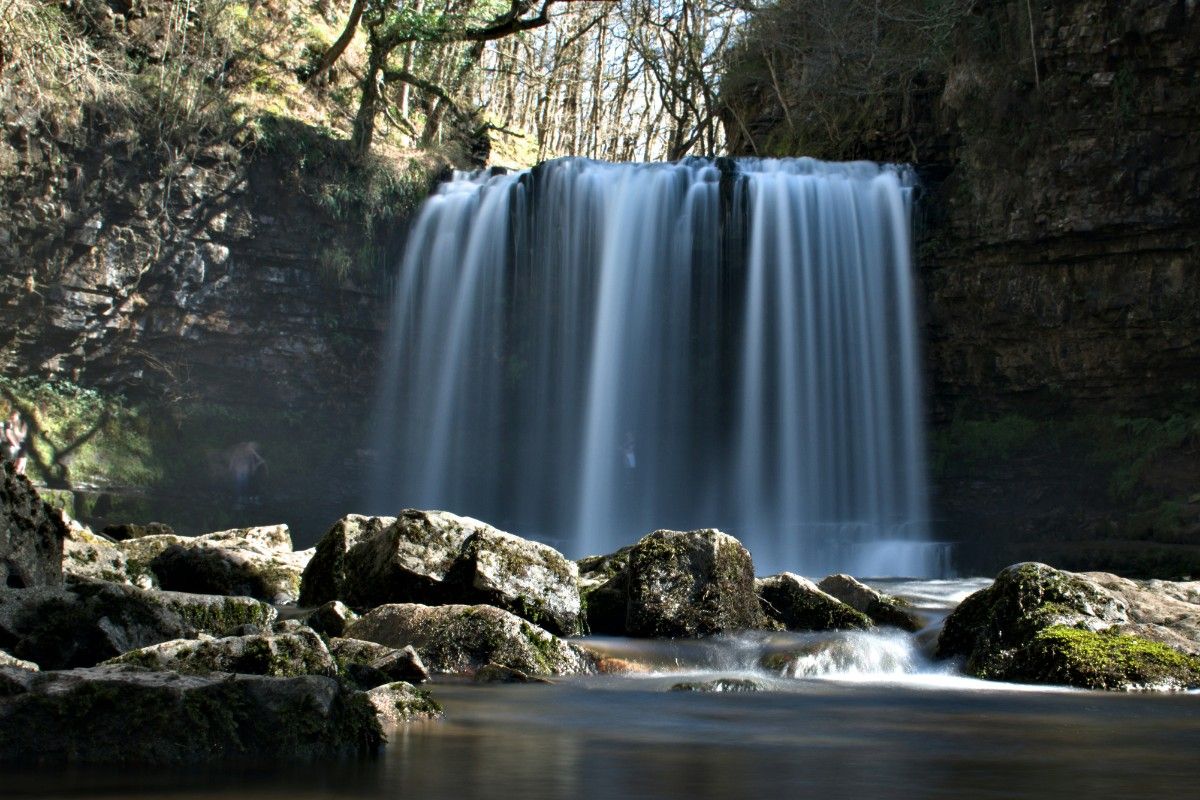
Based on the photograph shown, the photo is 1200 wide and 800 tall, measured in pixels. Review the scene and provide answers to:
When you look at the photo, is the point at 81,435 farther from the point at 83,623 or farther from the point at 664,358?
the point at 83,623

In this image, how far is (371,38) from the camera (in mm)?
21031

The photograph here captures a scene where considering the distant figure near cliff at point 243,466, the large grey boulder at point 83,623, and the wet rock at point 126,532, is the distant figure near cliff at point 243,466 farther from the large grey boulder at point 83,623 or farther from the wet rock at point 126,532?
the large grey boulder at point 83,623

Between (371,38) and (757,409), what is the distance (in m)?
9.54

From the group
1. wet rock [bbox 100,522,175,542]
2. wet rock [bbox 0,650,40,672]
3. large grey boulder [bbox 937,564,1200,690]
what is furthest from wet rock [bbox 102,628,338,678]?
wet rock [bbox 100,522,175,542]

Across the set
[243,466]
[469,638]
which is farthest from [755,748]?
[243,466]

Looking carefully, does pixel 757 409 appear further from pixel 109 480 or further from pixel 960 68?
pixel 109 480

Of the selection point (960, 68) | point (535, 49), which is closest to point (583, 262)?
point (960, 68)

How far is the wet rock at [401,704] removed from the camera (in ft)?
18.1

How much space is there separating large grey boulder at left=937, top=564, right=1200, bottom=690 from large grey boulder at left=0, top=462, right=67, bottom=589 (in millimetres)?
6117

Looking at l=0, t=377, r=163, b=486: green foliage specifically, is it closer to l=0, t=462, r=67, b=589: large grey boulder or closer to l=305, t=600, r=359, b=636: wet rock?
l=0, t=462, r=67, b=589: large grey boulder

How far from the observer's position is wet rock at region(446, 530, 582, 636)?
854 cm

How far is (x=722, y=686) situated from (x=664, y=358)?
12.8m

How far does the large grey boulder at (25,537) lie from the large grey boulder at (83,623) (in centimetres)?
84

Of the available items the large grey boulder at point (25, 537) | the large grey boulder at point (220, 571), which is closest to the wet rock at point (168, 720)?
the large grey boulder at point (25, 537)
